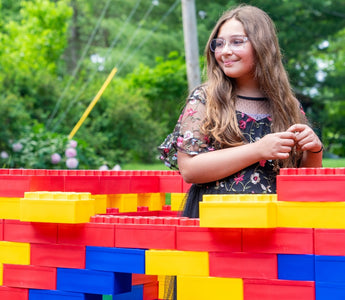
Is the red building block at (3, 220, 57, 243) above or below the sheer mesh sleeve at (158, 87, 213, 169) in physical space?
below

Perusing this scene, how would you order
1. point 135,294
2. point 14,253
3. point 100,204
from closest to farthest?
point 14,253
point 100,204
point 135,294

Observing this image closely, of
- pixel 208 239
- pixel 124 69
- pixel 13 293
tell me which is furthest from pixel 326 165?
pixel 124 69

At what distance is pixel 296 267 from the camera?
5.33ft

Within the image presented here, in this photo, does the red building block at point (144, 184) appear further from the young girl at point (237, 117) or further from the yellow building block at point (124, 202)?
the young girl at point (237, 117)

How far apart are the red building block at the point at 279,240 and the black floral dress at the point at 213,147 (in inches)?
16.9

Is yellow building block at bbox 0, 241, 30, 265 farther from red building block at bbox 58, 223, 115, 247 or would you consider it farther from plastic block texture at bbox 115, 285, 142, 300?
plastic block texture at bbox 115, 285, 142, 300

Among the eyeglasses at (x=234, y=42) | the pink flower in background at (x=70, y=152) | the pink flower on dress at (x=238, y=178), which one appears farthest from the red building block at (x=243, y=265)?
the pink flower in background at (x=70, y=152)

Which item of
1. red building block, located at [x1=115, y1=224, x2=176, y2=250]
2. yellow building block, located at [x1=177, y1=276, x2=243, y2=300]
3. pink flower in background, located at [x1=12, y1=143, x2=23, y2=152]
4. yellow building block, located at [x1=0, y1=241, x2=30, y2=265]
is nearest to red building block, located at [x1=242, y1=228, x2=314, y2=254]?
yellow building block, located at [x1=177, y1=276, x2=243, y2=300]

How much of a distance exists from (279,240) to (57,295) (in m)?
0.77

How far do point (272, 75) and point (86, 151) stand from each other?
25.4 feet

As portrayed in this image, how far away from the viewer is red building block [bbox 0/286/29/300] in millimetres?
2074

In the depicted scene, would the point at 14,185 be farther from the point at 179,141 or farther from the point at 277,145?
the point at 277,145

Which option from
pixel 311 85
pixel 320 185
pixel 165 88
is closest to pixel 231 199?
pixel 320 185

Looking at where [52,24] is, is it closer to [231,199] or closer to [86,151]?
[86,151]
